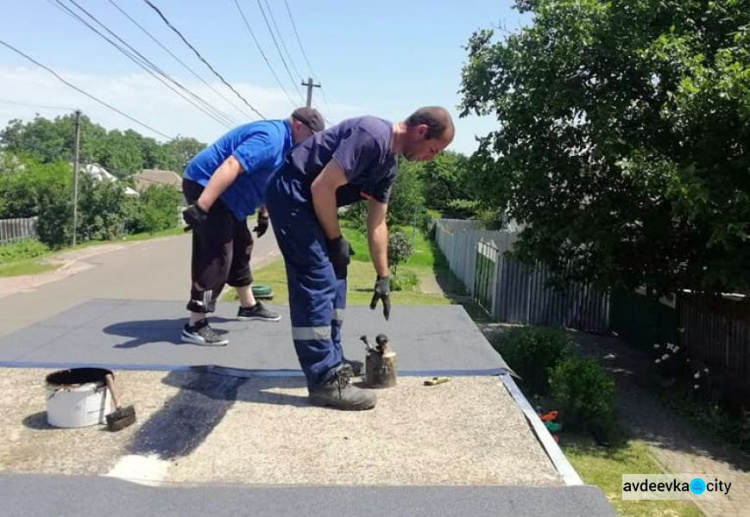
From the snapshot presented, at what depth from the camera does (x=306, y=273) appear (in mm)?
2891

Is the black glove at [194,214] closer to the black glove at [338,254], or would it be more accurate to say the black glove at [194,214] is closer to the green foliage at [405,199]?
the black glove at [338,254]

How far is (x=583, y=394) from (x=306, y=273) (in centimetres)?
477

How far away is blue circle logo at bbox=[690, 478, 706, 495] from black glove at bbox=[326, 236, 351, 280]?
4296 millimetres

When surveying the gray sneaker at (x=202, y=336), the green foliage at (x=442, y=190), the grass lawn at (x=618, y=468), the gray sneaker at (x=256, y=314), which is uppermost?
the green foliage at (x=442, y=190)

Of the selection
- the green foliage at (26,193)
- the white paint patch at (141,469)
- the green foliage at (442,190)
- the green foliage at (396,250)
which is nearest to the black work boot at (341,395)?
the white paint patch at (141,469)

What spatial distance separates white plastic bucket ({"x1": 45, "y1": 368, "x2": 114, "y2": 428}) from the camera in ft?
8.73

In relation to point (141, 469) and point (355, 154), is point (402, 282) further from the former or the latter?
point (141, 469)

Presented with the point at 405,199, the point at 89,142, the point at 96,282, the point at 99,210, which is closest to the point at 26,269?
the point at 96,282

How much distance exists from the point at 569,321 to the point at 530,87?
541 centimetres

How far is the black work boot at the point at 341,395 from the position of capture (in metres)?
2.88

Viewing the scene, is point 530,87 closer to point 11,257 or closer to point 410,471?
point 410,471

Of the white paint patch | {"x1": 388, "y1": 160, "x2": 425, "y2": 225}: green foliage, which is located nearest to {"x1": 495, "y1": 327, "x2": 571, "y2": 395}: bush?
the white paint patch

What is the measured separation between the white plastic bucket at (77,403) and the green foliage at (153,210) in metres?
33.3

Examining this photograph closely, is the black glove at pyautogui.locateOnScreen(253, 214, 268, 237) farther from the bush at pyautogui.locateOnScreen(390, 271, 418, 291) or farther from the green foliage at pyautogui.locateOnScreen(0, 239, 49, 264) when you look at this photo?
the green foliage at pyautogui.locateOnScreen(0, 239, 49, 264)
